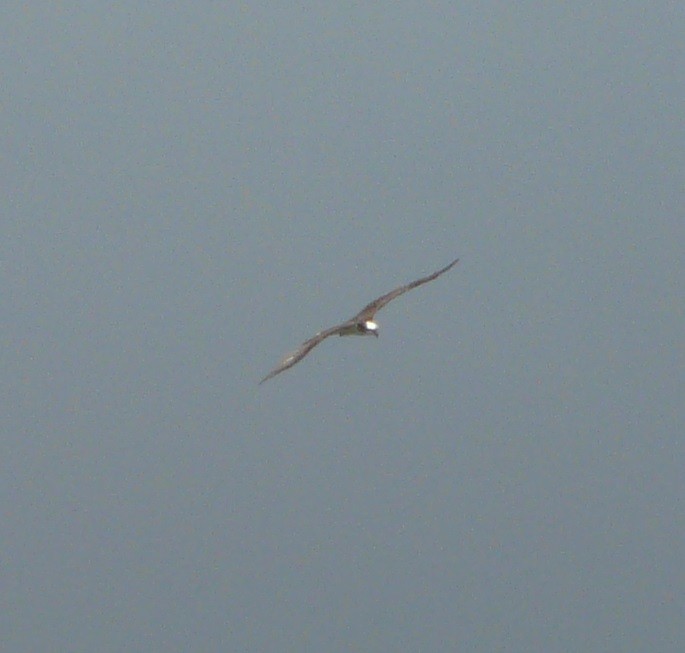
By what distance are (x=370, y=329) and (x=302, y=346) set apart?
456 centimetres

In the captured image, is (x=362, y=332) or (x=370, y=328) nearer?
(x=370, y=328)

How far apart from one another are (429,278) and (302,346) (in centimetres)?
487

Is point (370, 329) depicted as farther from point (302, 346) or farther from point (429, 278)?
point (302, 346)

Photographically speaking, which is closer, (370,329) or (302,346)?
(302,346)

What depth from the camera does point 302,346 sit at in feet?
104

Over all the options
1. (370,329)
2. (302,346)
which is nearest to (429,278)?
(370,329)

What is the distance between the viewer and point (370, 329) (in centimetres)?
3594

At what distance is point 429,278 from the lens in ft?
116

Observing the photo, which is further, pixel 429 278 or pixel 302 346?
pixel 429 278

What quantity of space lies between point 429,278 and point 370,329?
1.95m
